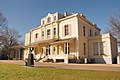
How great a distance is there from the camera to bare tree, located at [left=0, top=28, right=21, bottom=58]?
43125 millimetres

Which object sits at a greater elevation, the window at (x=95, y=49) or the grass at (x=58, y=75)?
the window at (x=95, y=49)

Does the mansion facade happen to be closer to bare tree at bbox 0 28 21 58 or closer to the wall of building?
the wall of building

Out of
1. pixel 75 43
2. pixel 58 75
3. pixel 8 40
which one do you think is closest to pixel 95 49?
pixel 75 43

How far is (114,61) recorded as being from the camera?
74.4ft

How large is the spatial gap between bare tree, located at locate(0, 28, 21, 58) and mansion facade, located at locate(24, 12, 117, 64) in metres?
19.3

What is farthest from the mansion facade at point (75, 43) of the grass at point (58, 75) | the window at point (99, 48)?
the grass at point (58, 75)

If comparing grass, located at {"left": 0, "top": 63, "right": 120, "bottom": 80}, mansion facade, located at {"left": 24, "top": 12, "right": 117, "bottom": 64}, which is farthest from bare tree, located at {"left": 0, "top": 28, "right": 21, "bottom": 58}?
grass, located at {"left": 0, "top": 63, "right": 120, "bottom": 80}

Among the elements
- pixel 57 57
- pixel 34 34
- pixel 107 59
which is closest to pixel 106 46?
pixel 107 59

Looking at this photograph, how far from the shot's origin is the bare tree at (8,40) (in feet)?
141

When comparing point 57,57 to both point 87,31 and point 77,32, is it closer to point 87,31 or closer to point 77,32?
point 77,32

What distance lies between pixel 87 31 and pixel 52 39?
6795 mm

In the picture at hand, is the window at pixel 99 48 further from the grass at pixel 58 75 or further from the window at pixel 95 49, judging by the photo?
the grass at pixel 58 75

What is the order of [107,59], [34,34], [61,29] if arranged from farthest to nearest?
1. [34,34]
2. [61,29]
3. [107,59]

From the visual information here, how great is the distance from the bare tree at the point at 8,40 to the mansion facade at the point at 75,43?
1932cm
